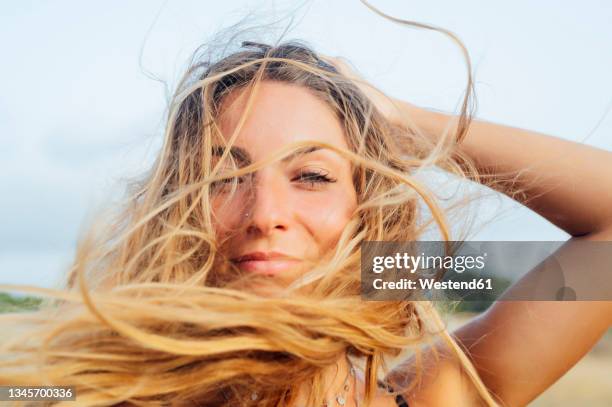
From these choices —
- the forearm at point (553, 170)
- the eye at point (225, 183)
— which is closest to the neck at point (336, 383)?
the eye at point (225, 183)

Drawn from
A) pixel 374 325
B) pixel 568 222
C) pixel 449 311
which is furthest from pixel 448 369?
pixel 568 222

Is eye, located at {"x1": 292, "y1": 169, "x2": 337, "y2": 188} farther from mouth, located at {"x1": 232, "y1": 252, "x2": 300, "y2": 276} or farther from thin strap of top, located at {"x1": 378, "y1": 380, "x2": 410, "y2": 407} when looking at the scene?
thin strap of top, located at {"x1": 378, "y1": 380, "x2": 410, "y2": 407}

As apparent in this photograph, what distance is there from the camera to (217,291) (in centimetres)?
123

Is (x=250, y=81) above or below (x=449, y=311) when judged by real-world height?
above

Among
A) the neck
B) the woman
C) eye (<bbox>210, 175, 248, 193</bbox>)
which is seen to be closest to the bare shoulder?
the woman

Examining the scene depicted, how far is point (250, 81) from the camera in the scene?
60.7 inches

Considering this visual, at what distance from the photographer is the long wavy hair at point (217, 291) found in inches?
45.6

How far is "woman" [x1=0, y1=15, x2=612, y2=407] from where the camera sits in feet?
3.85

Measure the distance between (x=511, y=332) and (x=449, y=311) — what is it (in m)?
0.15

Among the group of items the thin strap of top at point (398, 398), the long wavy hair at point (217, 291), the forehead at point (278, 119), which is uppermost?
the forehead at point (278, 119)

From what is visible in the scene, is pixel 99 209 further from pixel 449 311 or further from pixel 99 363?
pixel 449 311

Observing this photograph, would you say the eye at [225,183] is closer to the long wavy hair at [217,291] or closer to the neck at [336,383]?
the long wavy hair at [217,291]

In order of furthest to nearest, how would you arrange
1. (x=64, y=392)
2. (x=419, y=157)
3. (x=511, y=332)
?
(x=419, y=157)
(x=511, y=332)
(x=64, y=392)

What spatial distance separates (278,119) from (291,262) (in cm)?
32
